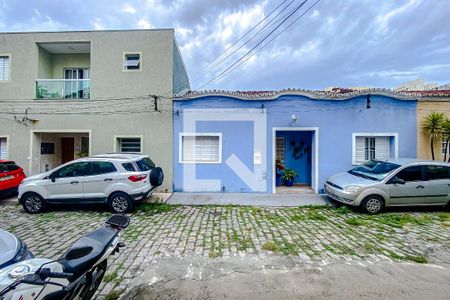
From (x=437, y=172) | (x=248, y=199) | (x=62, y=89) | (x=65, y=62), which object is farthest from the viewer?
(x=65, y=62)

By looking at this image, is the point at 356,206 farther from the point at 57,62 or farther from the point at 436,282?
the point at 57,62

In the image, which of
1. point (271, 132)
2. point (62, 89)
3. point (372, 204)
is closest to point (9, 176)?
point (62, 89)

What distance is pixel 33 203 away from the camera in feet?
21.9

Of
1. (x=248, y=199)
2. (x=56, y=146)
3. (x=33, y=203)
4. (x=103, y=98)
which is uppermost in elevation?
(x=103, y=98)

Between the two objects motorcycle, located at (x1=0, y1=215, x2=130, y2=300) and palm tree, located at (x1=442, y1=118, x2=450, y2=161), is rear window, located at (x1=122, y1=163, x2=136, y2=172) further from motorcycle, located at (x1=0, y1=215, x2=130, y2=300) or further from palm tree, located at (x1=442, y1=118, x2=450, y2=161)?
palm tree, located at (x1=442, y1=118, x2=450, y2=161)

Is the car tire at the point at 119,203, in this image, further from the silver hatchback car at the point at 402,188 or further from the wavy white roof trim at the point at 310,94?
the silver hatchback car at the point at 402,188

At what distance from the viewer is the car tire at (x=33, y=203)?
6660mm

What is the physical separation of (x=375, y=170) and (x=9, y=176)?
12449 millimetres

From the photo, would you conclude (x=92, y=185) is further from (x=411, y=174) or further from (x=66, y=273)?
(x=411, y=174)

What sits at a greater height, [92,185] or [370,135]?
[370,135]

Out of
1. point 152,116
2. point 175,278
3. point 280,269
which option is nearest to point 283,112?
point 152,116

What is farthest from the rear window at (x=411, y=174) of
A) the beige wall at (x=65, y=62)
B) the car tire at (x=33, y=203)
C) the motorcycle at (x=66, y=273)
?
the beige wall at (x=65, y=62)

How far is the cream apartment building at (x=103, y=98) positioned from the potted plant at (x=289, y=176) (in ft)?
15.9

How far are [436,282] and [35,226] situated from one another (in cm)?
801
